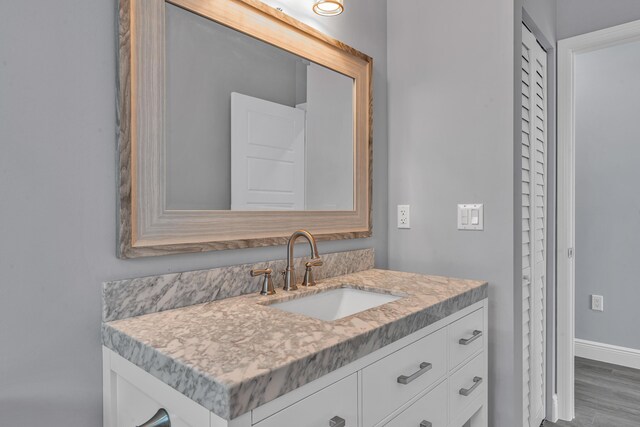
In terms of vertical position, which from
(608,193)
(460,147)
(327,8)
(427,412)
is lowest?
(427,412)

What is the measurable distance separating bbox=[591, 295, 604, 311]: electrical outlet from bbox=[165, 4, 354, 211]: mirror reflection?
98.1 inches

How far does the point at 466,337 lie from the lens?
4.47ft

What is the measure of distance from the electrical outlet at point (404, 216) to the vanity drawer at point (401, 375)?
0.74 m

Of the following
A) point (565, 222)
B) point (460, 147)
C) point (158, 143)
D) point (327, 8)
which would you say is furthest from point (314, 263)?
point (565, 222)

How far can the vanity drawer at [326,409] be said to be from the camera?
736 mm

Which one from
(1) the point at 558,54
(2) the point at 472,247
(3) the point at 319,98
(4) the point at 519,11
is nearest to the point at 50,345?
(3) the point at 319,98

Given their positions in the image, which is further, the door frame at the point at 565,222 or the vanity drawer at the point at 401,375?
the door frame at the point at 565,222

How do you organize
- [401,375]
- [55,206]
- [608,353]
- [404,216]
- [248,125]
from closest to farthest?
[55,206]
[401,375]
[248,125]
[404,216]
[608,353]

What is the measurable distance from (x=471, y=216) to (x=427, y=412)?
854mm

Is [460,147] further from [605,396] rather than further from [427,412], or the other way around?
[605,396]

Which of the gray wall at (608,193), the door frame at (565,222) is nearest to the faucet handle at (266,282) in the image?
the door frame at (565,222)

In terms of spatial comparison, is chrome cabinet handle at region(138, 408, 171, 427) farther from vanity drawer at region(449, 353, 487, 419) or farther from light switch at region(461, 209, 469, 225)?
light switch at region(461, 209, 469, 225)

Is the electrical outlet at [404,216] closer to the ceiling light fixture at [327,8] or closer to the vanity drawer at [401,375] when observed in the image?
the vanity drawer at [401,375]

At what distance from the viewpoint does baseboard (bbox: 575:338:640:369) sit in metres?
2.89
